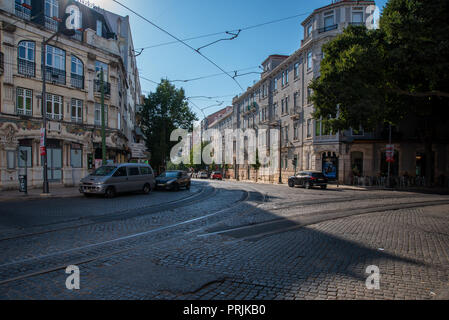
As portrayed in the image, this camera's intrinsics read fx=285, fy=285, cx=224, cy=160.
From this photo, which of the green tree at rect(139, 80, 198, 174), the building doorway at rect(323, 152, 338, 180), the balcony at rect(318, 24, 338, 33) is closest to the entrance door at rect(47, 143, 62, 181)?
the green tree at rect(139, 80, 198, 174)

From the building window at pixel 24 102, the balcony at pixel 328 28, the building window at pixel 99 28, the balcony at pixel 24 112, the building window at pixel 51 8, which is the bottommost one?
the balcony at pixel 24 112

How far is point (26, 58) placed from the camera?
1944 cm

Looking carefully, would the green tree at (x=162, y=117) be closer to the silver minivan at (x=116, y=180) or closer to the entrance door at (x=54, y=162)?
the entrance door at (x=54, y=162)

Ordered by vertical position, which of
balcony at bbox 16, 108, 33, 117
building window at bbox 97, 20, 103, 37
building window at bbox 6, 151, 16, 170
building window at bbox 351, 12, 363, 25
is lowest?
building window at bbox 6, 151, 16, 170

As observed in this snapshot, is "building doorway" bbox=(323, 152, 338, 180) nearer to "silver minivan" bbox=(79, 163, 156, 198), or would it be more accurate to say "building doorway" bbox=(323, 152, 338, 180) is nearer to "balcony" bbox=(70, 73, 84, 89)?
"silver minivan" bbox=(79, 163, 156, 198)

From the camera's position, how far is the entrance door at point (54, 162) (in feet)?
69.2

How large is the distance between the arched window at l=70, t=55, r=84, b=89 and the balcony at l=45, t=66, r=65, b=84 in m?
0.84

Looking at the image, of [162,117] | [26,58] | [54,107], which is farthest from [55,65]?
[162,117]

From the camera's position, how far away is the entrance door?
69.2 ft

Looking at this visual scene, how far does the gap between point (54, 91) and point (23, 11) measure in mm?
5404

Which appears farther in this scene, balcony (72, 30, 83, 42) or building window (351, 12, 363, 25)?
building window (351, 12, 363, 25)

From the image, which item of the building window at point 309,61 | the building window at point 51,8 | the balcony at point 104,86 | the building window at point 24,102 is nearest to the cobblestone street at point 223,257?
the building window at point 24,102

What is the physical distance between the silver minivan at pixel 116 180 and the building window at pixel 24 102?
8012 millimetres

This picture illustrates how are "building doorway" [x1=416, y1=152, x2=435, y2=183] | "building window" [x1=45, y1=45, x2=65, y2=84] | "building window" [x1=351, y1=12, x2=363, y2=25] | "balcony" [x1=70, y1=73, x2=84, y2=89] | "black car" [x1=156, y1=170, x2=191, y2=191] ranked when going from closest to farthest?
"black car" [x1=156, y1=170, x2=191, y2=191] < "building window" [x1=45, y1=45, x2=65, y2=84] < "balcony" [x1=70, y1=73, x2=84, y2=89] < "building window" [x1=351, y1=12, x2=363, y2=25] < "building doorway" [x1=416, y1=152, x2=435, y2=183]
